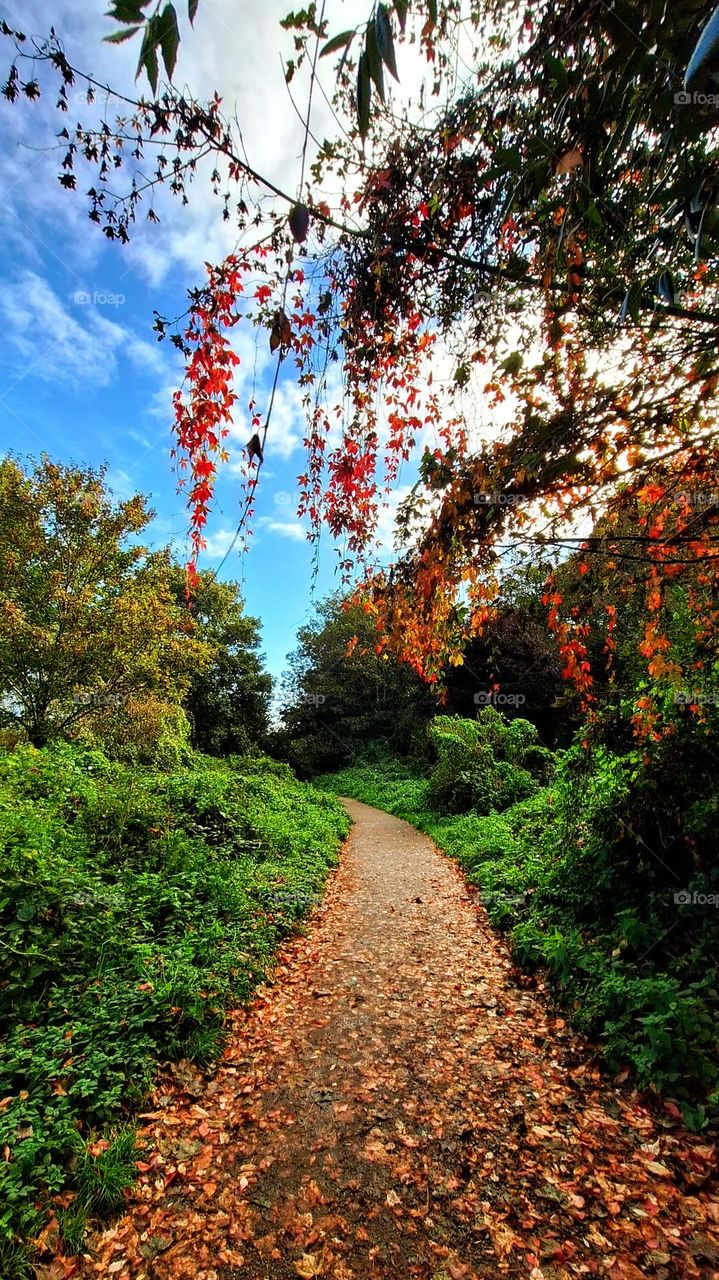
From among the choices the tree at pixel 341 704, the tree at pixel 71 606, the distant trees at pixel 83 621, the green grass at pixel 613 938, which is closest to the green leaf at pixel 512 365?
the green grass at pixel 613 938

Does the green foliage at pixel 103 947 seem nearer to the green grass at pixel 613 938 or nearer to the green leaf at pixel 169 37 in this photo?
the green grass at pixel 613 938

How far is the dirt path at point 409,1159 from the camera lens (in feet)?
7.41

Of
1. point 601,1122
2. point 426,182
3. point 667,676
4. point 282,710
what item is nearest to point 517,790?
point 667,676

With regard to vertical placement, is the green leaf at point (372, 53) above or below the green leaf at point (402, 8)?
below

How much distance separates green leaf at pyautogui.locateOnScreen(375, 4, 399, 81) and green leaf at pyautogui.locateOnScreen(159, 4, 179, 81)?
0.54m

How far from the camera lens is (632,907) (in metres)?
4.62

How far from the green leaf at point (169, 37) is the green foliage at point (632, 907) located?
5.19 meters

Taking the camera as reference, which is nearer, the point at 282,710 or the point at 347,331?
the point at 347,331

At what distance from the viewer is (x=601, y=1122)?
301cm

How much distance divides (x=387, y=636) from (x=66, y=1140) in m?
3.42

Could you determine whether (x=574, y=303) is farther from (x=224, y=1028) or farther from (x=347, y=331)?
(x=224, y=1028)

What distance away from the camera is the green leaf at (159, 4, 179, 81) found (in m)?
1.28

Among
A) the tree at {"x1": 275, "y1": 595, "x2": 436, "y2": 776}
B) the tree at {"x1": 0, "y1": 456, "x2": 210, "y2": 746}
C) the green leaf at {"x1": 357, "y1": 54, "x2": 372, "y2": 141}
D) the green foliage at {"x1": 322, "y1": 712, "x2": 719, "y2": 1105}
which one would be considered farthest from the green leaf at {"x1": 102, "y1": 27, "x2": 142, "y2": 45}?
the tree at {"x1": 275, "y1": 595, "x2": 436, "y2": 776}

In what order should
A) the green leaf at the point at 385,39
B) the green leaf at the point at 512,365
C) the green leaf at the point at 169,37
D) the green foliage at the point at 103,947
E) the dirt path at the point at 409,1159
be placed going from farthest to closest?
1. the green leaf at the point at 512,365
2. the green foliage at the point at 103,947
3. the dirt path at the point at 409,1159
4. the green leaf at the point at 169,37
5. the green leaf at the point at 385,39
